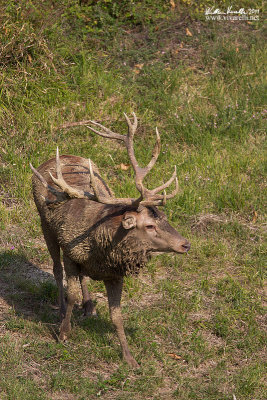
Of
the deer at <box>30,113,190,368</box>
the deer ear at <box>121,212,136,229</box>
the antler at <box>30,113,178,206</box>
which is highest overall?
the antler at <box>30,113,178,206</box>

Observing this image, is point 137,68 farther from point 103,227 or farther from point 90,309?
point 103,227

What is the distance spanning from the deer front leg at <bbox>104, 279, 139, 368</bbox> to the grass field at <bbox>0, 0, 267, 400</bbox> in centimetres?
8

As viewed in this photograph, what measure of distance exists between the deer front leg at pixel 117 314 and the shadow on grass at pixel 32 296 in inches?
16.1

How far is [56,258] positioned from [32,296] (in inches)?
23.5

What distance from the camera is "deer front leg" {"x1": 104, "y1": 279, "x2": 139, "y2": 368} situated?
5.14 m

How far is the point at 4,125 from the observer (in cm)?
806

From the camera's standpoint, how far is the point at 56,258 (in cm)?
589

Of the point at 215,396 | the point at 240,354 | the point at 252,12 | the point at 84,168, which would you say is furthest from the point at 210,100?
the point at 215,396

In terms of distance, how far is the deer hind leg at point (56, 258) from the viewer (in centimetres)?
574

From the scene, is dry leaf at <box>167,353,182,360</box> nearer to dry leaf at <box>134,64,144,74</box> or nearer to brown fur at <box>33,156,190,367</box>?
brown fur at <box>33,156,190,367</box>

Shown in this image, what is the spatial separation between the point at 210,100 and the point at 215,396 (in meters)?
5.47

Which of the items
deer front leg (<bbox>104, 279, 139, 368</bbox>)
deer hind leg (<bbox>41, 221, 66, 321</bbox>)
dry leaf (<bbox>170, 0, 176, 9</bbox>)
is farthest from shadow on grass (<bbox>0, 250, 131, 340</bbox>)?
dry leaf (<bbox>170, 0, 176, 9</bbox>)

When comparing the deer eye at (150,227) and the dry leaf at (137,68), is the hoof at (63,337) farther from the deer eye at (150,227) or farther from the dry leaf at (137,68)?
the dry leaf at (137,68)

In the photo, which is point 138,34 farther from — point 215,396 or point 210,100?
point 215,396
